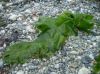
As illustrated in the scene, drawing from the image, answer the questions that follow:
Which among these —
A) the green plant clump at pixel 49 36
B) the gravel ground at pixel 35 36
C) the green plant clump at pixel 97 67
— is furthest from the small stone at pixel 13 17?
the green plant clump at pixel 97 67

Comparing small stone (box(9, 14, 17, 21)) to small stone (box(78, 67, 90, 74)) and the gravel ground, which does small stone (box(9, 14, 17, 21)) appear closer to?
the gravel ground

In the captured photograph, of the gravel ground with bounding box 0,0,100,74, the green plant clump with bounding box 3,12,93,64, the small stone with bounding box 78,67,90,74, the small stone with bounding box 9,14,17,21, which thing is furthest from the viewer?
the small stone with bounding box 9,14,17,21

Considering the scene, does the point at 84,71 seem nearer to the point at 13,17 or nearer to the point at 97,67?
the point at 97,67

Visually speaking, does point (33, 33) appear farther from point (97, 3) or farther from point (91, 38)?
point (97, 3)

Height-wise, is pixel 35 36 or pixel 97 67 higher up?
pixel 35 36

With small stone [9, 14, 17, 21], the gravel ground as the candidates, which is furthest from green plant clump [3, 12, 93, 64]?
small stone [9, 14, 17, 21]

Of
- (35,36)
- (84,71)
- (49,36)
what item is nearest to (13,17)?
Result: (35,36)

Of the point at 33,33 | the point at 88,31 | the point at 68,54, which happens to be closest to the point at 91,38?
the point at 88,31
